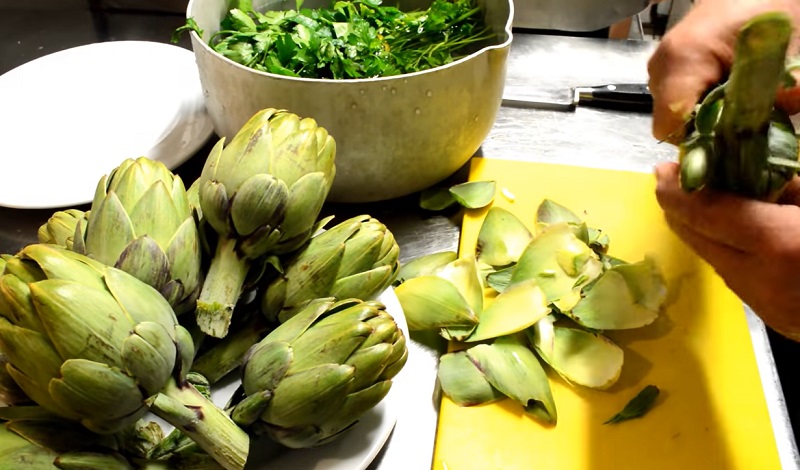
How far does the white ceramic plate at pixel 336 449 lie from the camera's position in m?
0.40

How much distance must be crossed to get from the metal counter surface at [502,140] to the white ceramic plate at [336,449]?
2cm

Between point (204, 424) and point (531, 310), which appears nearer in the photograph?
point (204, 424)

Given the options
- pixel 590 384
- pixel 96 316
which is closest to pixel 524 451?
pixel 590 384

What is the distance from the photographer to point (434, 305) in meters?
0.52

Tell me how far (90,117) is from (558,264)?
0.50m

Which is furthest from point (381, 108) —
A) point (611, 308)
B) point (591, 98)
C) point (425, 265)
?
point (591, 98)

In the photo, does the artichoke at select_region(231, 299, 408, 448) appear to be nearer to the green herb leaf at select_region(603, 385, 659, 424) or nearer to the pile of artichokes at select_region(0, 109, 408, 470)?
the pile of artichokes at select_region(0, 109, 408, 470)

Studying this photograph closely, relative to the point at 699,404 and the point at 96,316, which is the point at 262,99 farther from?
the point at 699,404

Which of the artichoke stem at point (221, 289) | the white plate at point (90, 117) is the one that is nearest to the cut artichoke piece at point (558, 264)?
the artichoke stem at point (221, 289)

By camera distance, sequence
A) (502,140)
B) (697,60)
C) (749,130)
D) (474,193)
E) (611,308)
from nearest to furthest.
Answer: (749,130) → (697,60) → (611,308) → (474,193) → (502,140)

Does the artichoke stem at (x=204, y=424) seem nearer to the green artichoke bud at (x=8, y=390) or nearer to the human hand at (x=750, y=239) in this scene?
the green artichoke bud at (x=8, y=390)

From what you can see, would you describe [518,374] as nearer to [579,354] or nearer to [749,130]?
[579,354]

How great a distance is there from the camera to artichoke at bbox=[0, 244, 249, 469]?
1.04 ft

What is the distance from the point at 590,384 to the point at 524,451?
0.07m
